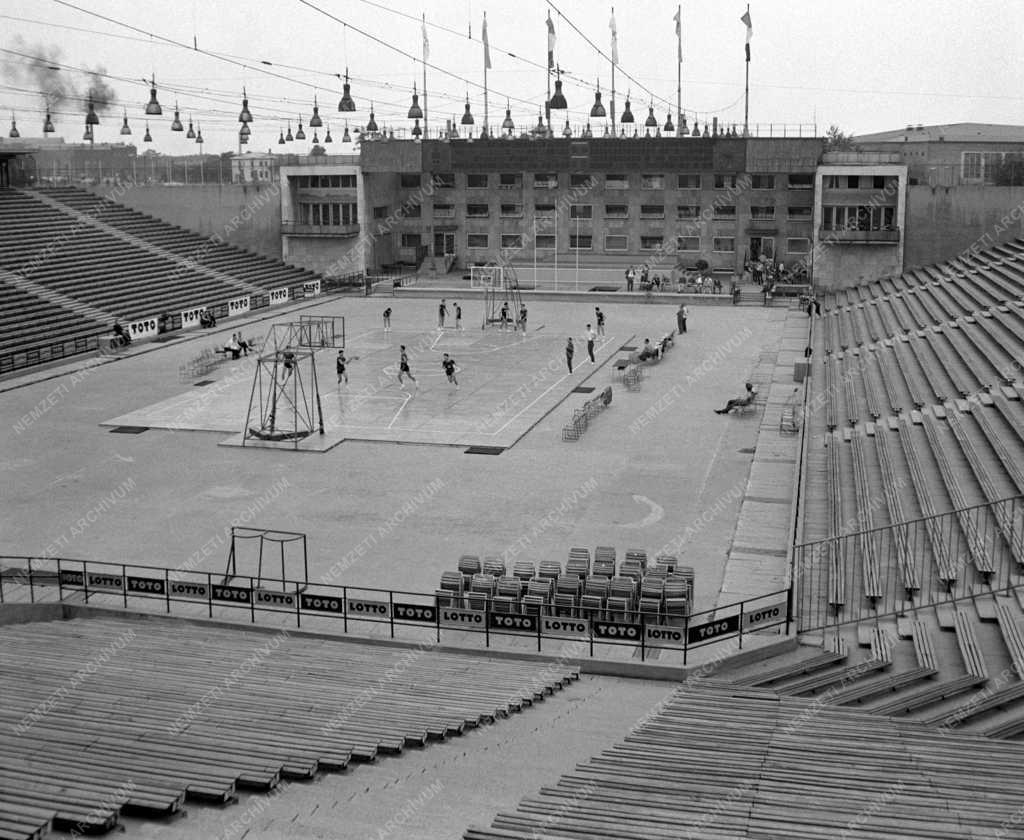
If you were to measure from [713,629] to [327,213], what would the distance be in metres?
63.5

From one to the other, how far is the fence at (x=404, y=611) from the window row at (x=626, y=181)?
190 feet

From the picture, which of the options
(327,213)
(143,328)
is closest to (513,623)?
(143,328)

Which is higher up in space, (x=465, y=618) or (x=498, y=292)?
(x=498, y=292)

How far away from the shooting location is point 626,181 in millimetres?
76500

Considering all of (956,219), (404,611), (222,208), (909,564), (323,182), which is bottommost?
(404,611)

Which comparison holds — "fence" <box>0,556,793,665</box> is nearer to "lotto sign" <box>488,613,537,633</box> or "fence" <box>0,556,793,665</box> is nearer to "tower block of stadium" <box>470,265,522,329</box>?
"lotto sign" <box>488,613,537,633</box>

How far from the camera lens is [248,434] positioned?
33.6 m

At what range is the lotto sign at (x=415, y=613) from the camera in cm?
1902

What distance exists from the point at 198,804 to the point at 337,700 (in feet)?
10.9

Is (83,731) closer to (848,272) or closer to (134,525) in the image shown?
(134,525)

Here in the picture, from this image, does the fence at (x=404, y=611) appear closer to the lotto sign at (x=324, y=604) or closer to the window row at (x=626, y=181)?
the lotto sign at (x=324, y=604)

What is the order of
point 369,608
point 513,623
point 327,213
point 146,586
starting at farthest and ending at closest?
point 327,213
point 146,586
point 369,608
point 513,623

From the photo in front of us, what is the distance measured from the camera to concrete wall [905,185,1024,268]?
217ft

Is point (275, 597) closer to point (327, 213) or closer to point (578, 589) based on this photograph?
point (578, 589)
